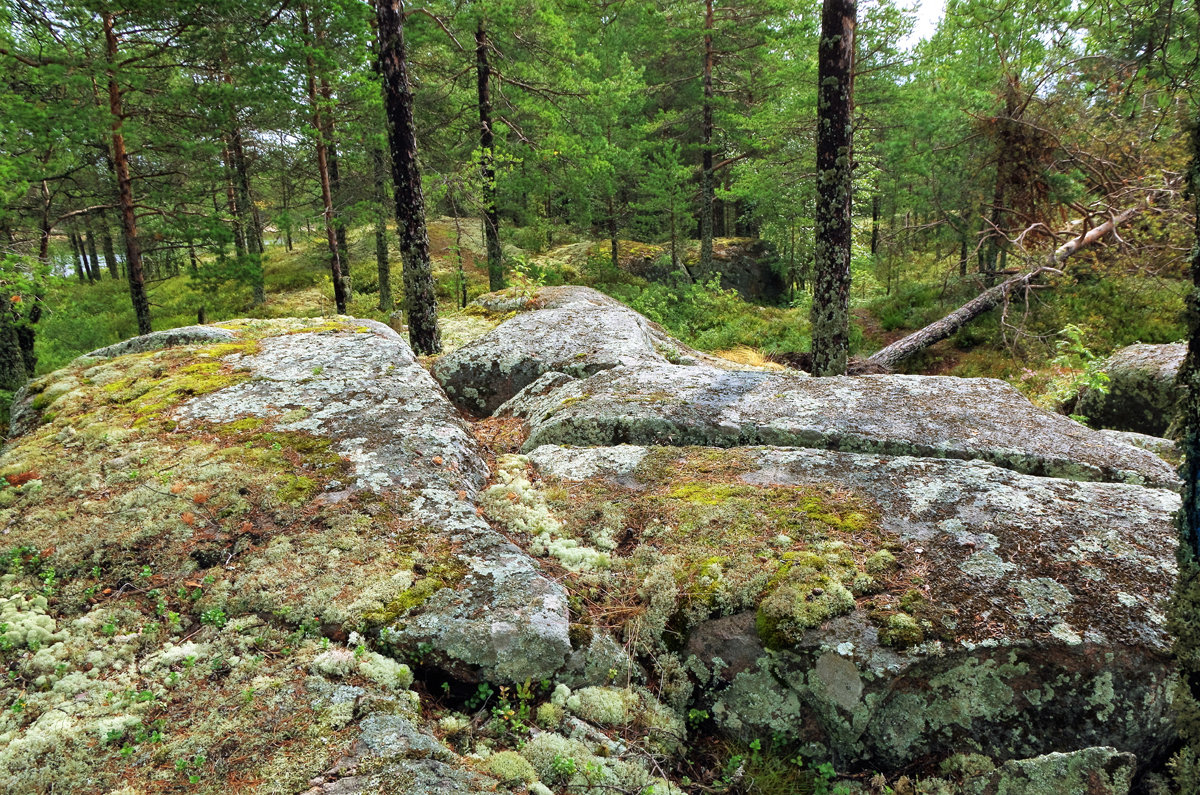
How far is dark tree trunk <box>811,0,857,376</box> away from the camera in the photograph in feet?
22.8

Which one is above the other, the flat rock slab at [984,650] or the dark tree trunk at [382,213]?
the dark tree trunk at [382,213]

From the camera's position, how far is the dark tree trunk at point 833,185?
274 inches

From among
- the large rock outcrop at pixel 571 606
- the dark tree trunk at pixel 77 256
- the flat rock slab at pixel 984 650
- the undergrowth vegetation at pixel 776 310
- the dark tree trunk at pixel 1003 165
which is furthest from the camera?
the dark tree trunk at pixel 77 256

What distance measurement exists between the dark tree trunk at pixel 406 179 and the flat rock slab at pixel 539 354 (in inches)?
67.3

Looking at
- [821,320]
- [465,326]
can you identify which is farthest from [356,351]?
[821,320]

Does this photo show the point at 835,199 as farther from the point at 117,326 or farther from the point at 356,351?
the point at 117,326

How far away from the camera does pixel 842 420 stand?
483cm

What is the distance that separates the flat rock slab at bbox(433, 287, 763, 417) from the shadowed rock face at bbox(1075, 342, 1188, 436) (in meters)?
5.70

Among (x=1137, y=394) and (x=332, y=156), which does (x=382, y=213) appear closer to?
(x=332, y=156)

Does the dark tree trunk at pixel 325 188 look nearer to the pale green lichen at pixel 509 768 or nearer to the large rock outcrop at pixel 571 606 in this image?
the large rock outcrop at pixel 571 606

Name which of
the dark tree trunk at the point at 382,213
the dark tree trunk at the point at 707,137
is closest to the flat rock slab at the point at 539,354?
the dark tree trunk at the point at 382,213

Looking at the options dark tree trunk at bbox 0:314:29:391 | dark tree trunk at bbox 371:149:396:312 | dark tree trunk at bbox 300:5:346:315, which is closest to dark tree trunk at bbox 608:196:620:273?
dark tree trunk at bbox 371:149:396:312

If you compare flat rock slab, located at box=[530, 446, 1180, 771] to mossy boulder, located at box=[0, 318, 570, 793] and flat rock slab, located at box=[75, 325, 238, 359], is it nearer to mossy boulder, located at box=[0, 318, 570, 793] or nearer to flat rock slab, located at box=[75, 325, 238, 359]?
mossy boulder, located at box=[0, 318, 570, 793]

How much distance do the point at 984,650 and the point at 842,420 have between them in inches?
97.0
